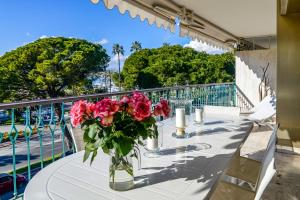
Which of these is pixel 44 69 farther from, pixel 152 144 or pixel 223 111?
pixel 152 144

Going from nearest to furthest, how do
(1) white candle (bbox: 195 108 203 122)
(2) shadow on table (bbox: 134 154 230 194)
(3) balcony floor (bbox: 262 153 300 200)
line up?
(2) shadow on table (bbox: 134 154 230 194), (1) white candle (bbox: 195 108 203 122), (3) balcony floor (bbox: 262 153 300 200)

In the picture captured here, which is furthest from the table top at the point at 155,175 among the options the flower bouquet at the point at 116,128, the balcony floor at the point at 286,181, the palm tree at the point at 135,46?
the palm tree at the point at 135,46

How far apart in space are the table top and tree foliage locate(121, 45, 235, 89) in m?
23.0

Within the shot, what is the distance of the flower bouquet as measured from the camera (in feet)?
3.74

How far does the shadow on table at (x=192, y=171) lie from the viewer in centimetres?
130

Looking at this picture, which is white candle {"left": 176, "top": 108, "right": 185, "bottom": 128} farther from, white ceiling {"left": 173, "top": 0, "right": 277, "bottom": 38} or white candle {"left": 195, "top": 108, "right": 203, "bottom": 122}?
white ceiling {"left": 173, "top": 0, "right": 277, "bottom": 38}

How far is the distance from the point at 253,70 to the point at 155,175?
7.95 metres

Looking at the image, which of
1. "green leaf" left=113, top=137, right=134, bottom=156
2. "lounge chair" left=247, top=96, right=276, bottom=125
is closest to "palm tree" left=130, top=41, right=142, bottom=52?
"lounge chair" left=247, top=96, right=276, bottom=125

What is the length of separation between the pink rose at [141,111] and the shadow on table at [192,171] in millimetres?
339

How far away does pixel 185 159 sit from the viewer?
1.61 metres

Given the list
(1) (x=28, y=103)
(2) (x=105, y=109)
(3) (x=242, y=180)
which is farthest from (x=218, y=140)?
(1) (x=28, y=103)

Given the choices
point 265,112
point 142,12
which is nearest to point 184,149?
point 142,12

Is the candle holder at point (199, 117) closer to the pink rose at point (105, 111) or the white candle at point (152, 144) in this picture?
the white candle at point (152, 144)

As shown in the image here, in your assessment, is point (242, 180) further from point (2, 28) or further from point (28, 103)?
point (2, 28)
